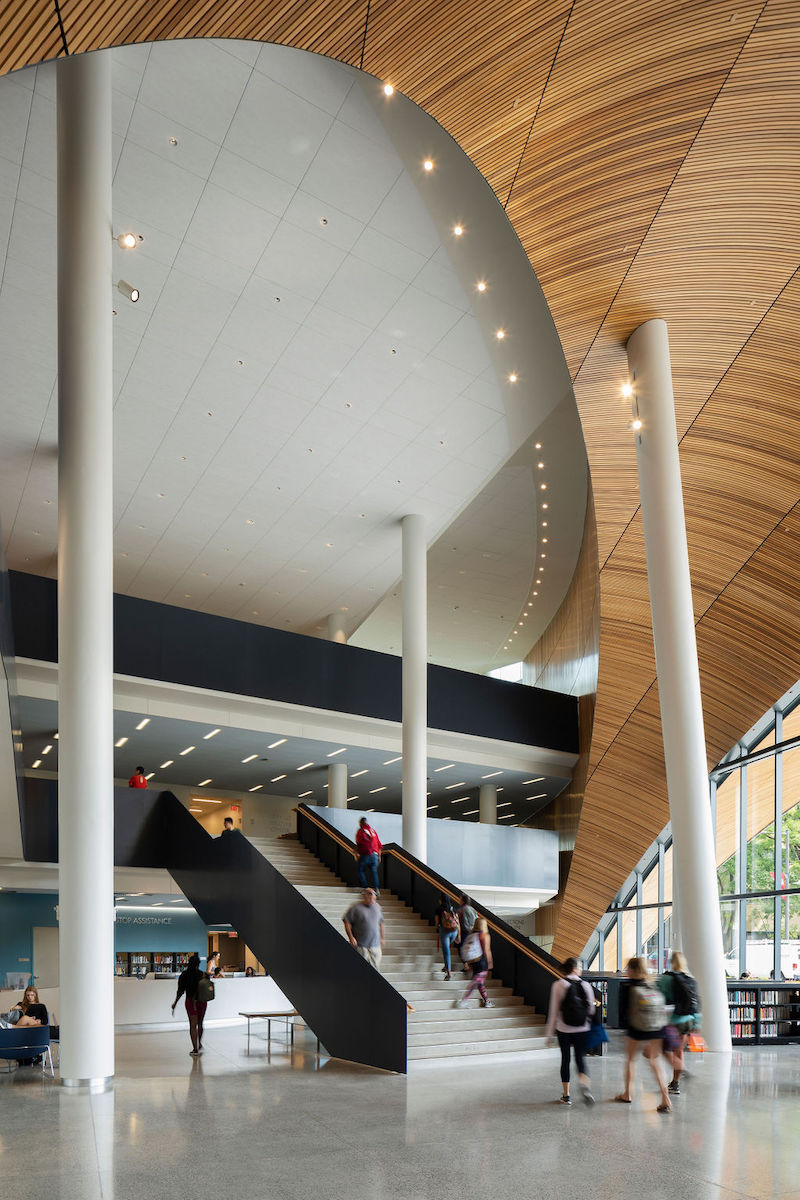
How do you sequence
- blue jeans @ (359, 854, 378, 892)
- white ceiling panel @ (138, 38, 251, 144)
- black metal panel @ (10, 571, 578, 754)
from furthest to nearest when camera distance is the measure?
black metal panel @ (10, 571, 578, 754) < blue jeans @ (359, 854, 378, 892) < white ceiling panel @ (138, 38, 251, 144)

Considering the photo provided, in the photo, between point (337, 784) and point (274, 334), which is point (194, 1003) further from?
point (337, 784)

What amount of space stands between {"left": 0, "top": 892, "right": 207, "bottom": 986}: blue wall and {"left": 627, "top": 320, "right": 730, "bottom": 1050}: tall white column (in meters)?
18.7

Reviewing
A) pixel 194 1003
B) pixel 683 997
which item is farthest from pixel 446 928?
pixel 683 997

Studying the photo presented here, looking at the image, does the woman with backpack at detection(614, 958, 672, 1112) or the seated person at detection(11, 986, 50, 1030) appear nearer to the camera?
the woman with backpack at detection(614, 958, 672, 1112)

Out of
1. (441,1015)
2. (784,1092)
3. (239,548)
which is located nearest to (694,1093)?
(784,1092)

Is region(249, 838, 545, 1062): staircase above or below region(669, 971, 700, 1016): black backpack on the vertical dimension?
below

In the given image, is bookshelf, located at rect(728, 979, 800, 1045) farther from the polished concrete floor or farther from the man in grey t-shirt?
the man in grey t-shirt

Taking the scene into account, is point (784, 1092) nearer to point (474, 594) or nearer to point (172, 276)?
point (172, 276)

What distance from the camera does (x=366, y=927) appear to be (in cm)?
1127

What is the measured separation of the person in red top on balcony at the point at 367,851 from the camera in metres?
14.3

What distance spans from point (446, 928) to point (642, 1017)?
16.9ft

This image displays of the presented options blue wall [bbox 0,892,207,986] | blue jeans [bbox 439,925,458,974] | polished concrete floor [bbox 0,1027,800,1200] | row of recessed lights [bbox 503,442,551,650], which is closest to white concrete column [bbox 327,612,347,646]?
row of recessed lights [bbox 503,442,551,650]

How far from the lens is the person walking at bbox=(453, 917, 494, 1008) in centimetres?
1145

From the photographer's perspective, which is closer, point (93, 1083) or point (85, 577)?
point (93, 1083)
